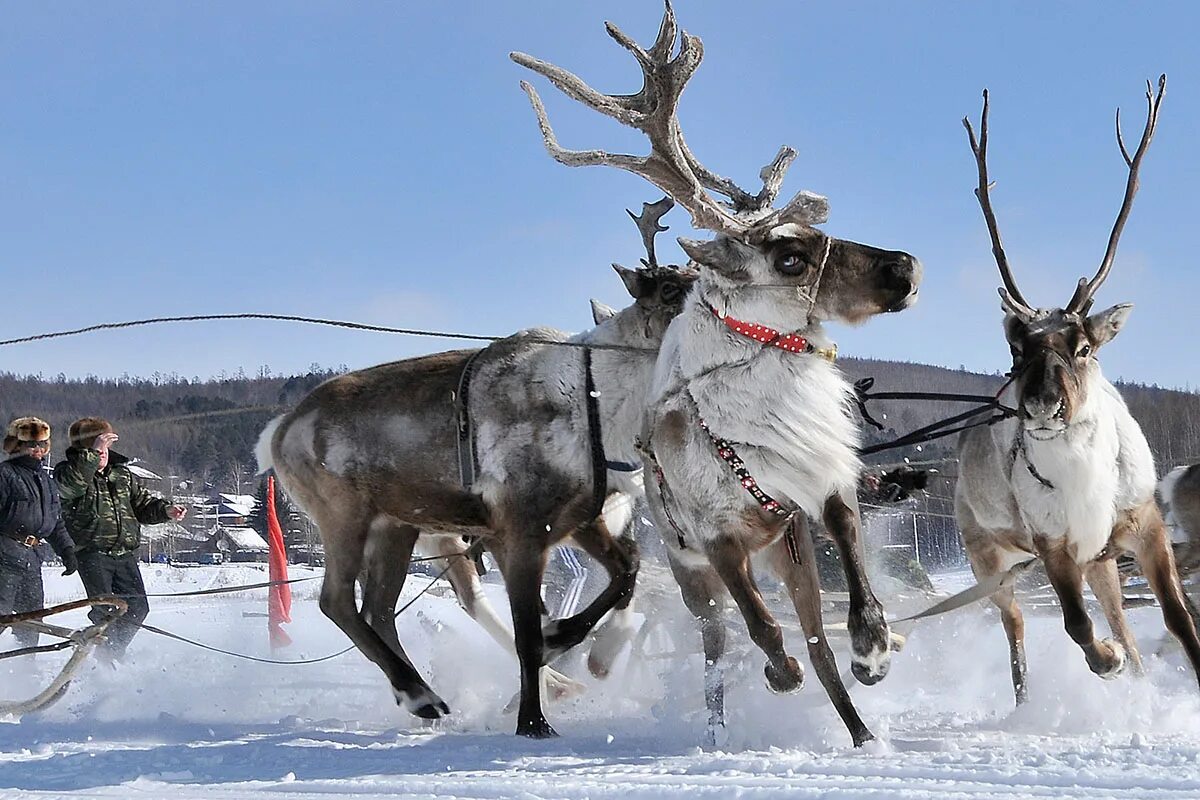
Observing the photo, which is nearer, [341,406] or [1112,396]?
[1112,396]

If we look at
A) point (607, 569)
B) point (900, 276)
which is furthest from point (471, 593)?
point (900, 276)

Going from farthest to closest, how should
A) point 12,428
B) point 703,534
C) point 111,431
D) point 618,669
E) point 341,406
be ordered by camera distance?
point 111,431, point 12,428, point 618,669, point 341,406, point 703,534

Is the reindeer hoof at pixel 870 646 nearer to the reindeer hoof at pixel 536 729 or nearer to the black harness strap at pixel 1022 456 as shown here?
the black harness strap at pixel 1022 456

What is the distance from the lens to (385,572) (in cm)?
739

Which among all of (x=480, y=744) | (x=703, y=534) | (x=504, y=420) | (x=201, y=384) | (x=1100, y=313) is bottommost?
(x=480, y=744)

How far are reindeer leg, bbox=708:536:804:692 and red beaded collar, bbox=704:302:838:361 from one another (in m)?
0.87

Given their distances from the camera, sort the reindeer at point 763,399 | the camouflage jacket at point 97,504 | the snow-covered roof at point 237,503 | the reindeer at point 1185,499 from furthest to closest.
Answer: the snow-covered roof at point 237,503 < the camouflage jacket at point 97,504 < the reindeer at point 1185,499 < the reindeer at point 763,399

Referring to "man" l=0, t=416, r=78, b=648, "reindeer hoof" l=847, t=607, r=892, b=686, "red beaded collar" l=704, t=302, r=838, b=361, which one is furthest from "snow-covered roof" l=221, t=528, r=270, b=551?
"reindeer hoof" l=847, t=607, r=892, b=686

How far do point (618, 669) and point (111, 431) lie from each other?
417 centimetres

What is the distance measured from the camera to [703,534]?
524 centimetres

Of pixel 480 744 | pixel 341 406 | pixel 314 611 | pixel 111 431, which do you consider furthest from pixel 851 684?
pixel 314 611

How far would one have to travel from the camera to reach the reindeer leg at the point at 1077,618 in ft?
17.5

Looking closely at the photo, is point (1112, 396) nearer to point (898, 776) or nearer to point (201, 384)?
point (898, 776)

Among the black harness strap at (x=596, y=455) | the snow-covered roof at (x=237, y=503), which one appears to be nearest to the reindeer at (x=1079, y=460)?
the black harness strap at (x=596, y=455)
